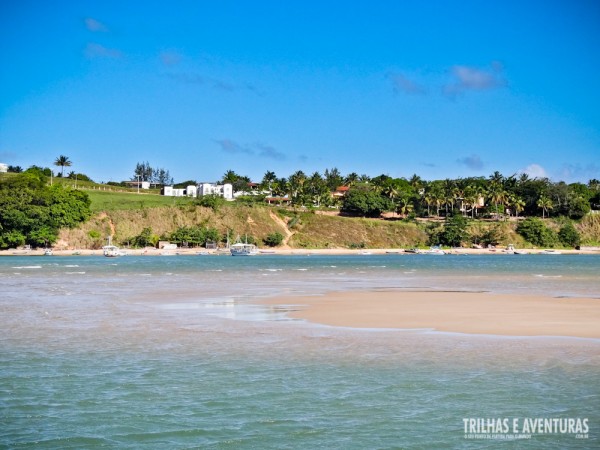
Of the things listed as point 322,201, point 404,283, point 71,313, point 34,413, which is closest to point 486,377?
point 34,413

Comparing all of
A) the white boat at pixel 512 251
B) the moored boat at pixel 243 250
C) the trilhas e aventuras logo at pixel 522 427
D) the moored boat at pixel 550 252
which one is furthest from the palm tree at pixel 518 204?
the trilhas e aventuras logo at pixel 522 427

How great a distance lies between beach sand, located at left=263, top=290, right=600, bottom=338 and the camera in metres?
27.1

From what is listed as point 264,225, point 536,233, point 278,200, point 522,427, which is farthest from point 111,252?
point 522,427

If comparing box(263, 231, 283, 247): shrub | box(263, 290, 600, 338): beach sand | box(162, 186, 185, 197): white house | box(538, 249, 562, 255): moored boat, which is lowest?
box(263, 290, 600, 338): beach sand

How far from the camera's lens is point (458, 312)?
32531 millimetres

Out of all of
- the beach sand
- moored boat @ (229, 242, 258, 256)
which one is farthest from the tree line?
the beach sand

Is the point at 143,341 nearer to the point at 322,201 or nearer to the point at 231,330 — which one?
the point at 231,330

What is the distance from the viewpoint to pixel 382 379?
18203 millimetres

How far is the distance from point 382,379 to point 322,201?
6148 inches

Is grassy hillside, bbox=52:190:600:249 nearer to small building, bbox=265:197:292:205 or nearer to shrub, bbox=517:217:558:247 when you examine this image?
shrub, bbox=517:217:558:247

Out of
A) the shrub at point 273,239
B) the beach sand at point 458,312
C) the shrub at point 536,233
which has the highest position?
the shrub at point 536,233

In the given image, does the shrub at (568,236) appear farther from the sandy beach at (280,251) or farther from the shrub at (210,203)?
the shrub at (210,203)

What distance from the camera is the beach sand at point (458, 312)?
88.8 feet

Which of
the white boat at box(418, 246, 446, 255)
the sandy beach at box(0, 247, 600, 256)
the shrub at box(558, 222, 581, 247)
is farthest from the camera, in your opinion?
the shrub at box(558, 222, 581, 247)
